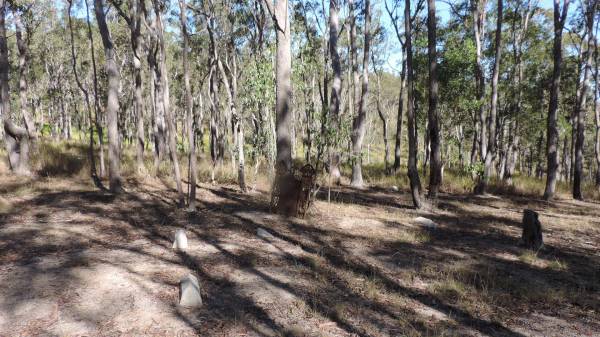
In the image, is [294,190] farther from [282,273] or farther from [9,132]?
[9,132]

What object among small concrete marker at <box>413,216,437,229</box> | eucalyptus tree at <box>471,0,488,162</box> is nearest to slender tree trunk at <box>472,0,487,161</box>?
eucalyptus tree at <box>471,0,488,162</box>

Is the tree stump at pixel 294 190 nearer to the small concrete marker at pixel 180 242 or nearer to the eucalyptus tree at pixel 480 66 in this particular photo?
the small concrete marker at pixel 180 242

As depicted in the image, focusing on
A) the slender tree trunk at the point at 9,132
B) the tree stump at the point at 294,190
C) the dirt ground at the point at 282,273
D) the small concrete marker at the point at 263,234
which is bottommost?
the dirt ground at the point at 282,273

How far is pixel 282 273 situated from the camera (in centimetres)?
468

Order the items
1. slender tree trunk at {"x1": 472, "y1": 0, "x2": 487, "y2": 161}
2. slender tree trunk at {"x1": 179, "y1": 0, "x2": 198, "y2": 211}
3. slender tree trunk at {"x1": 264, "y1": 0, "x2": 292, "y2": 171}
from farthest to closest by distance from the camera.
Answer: slender tree trunk at {"x1": 472, "y1": 0, "x2": 487, "y2": 161} < slender tree trunk at {"x1": 264, "y1": 0, "x2": 292, "y2": 171} < slender tree trunk at {"x1": 179, "y1": 0, "x2": 198, "y2": 211}

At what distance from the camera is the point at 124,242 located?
5.62m

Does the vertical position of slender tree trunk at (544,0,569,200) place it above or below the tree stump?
above

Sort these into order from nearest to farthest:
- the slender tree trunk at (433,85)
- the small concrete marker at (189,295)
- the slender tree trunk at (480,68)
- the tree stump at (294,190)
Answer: the small concrete marker at (189,295)
the tree stump at (294,190)
the slender tree trunk at (433,85)
the slender tree trunk at (480,68)

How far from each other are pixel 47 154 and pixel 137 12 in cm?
570

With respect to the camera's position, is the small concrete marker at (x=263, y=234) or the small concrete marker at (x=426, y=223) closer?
the small concrete marker at (x=263, y=234)

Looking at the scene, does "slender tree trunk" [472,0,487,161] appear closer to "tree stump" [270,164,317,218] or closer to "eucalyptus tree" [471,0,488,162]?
"eucalyptus tree" [471,0,488,162]

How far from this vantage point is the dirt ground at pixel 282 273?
3.47m

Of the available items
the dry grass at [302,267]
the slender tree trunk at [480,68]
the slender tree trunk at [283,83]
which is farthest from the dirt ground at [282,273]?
the slender tree trunk at [480,68]

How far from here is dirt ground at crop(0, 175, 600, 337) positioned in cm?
347
